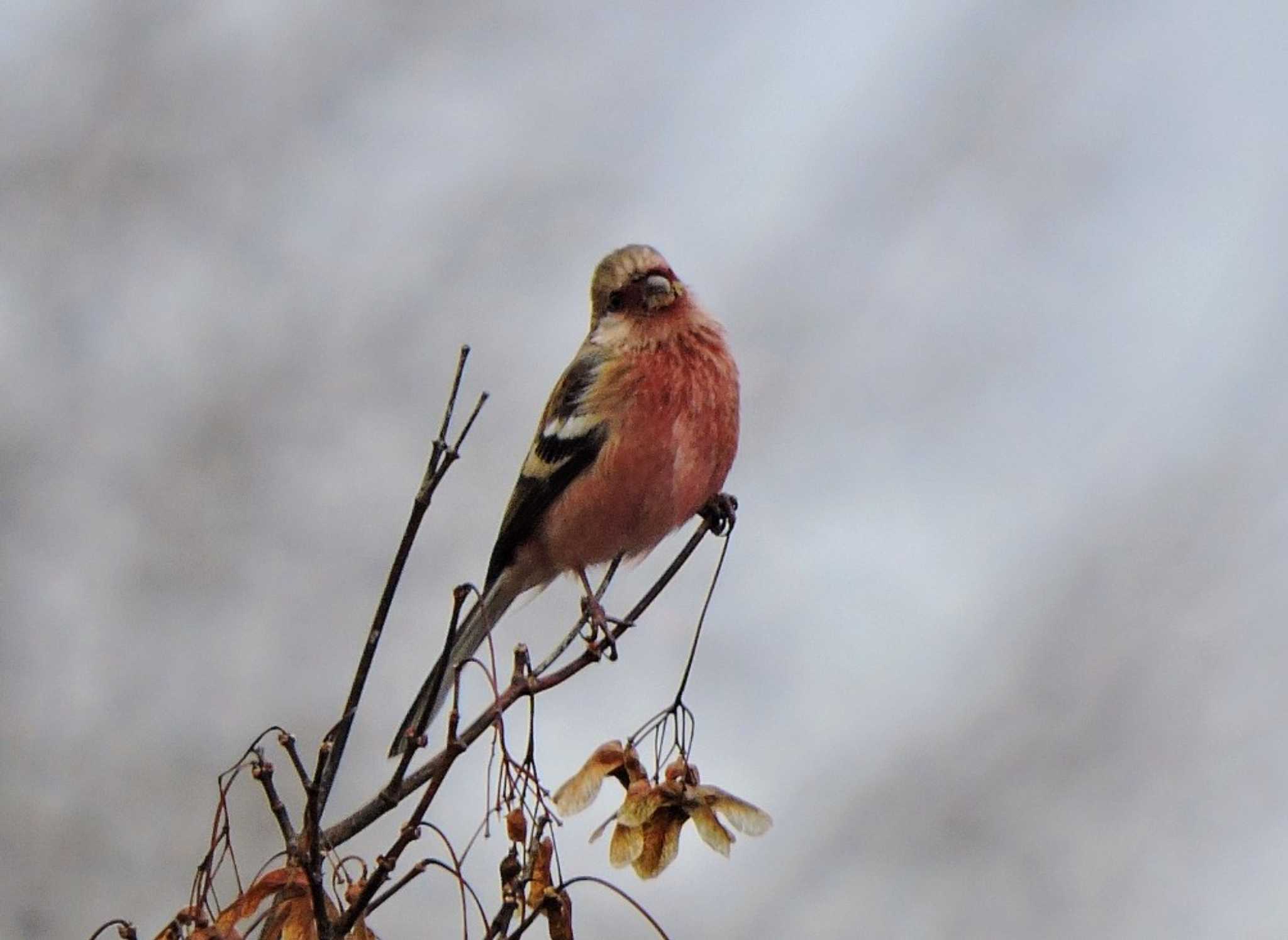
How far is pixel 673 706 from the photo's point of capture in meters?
3.24

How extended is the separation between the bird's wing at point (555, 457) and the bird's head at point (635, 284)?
0.61 feet

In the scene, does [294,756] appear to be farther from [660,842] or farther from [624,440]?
[624,440]

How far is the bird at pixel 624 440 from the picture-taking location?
191 inches

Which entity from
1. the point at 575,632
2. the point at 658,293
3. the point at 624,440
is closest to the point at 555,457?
the point at 624,440

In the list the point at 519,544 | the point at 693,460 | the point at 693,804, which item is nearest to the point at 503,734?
the point at 693,804

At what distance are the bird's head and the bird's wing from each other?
7.3 inches

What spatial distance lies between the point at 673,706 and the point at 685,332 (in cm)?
209

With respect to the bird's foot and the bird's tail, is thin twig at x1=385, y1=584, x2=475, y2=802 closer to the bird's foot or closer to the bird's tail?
the bird's tail

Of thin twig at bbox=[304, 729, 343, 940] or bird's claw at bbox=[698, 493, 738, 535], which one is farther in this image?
bird's claw at bbox=[698, 493, 738, 535]

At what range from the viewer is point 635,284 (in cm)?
527

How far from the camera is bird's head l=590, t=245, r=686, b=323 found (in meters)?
5.21

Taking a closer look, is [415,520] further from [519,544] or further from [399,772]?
[519,544]

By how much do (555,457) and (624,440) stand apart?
0.30 meters

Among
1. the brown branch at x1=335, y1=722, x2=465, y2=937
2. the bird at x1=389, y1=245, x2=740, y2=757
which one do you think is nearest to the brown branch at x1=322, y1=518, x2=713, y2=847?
the brown branch at x1=335, y1=722, x2=465, y2=937
